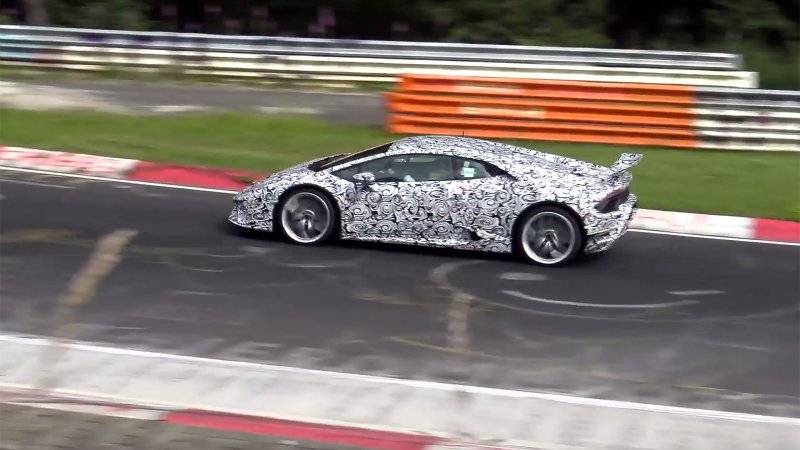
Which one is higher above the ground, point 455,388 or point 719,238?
point 719,238

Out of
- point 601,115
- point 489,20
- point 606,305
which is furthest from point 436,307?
point 489,20

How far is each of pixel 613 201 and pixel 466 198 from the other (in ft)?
4.59

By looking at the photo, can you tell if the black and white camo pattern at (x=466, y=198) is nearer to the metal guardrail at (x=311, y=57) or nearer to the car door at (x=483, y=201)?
the car door at (x=483, y=201)

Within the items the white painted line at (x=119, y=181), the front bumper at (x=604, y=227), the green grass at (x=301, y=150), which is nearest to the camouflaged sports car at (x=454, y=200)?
the front bumper at (x=604, y=227)

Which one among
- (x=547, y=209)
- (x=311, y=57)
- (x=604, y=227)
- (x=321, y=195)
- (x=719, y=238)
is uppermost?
(x=311, y=57)

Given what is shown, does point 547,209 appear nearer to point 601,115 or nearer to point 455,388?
point 455,388

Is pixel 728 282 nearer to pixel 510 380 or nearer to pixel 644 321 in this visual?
pixel 644 321

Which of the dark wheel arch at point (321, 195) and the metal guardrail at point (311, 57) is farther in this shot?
the metal guardrail at point (311, 57)

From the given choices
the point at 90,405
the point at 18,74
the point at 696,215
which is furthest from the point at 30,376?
the point at 18,74

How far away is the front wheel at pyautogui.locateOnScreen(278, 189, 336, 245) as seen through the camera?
1146 centimetres

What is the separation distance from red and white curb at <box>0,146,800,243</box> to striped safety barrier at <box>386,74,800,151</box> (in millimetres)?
3418

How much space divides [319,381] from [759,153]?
1137 centimetres

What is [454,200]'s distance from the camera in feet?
36.5

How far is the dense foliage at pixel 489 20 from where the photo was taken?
2638cm
